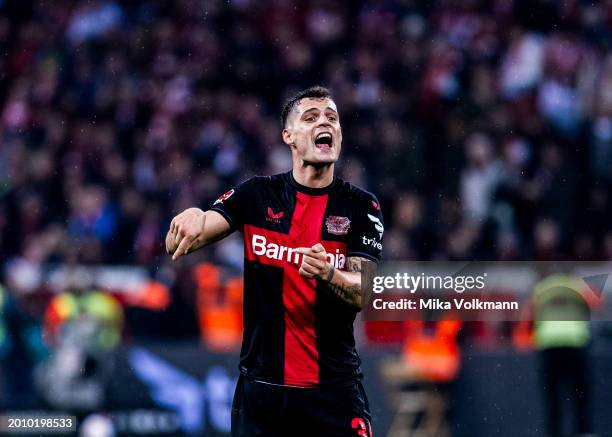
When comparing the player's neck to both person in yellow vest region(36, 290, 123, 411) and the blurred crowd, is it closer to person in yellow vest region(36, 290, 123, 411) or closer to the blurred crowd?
person in yellow vest region(36, 290, 123, 411)

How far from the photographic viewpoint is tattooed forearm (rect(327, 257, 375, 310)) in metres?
4.95

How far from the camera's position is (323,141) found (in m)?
5.37

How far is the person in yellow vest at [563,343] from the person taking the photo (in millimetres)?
10133

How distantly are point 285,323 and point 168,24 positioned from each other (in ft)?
39.8

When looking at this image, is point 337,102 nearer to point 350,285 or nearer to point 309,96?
point 309,96

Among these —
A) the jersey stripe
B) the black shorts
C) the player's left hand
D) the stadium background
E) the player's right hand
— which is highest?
the stadium background

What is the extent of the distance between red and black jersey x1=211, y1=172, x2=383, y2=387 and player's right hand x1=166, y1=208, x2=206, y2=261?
21 centimetres

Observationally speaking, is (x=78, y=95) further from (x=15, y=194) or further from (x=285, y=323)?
(x=285, y=323)

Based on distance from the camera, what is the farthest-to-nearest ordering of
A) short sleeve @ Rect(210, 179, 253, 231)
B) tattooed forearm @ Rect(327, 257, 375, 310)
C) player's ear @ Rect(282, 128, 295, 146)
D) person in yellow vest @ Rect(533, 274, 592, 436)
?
person in yellow vest @ Rect(533, 274, 592, 436) → player's ear @ Rect(282, 128, 295, 146) → short sleeve @ Rect(210, 179, 253, 231) → tattooed forearm @ Rect(327, 257, 375, 310)

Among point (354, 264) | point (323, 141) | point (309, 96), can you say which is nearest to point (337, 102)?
point (309, 96)

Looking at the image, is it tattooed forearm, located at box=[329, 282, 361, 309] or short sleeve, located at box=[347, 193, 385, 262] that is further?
short sleeve, located at box=[347, 193, 385, 262]

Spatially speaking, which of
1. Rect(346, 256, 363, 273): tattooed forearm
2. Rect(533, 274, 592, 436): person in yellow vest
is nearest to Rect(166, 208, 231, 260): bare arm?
Rect(346, 256, 363, 273): tattooed forearm

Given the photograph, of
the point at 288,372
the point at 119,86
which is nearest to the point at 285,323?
the point at 288,372

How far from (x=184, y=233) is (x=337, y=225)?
2.37 feet
